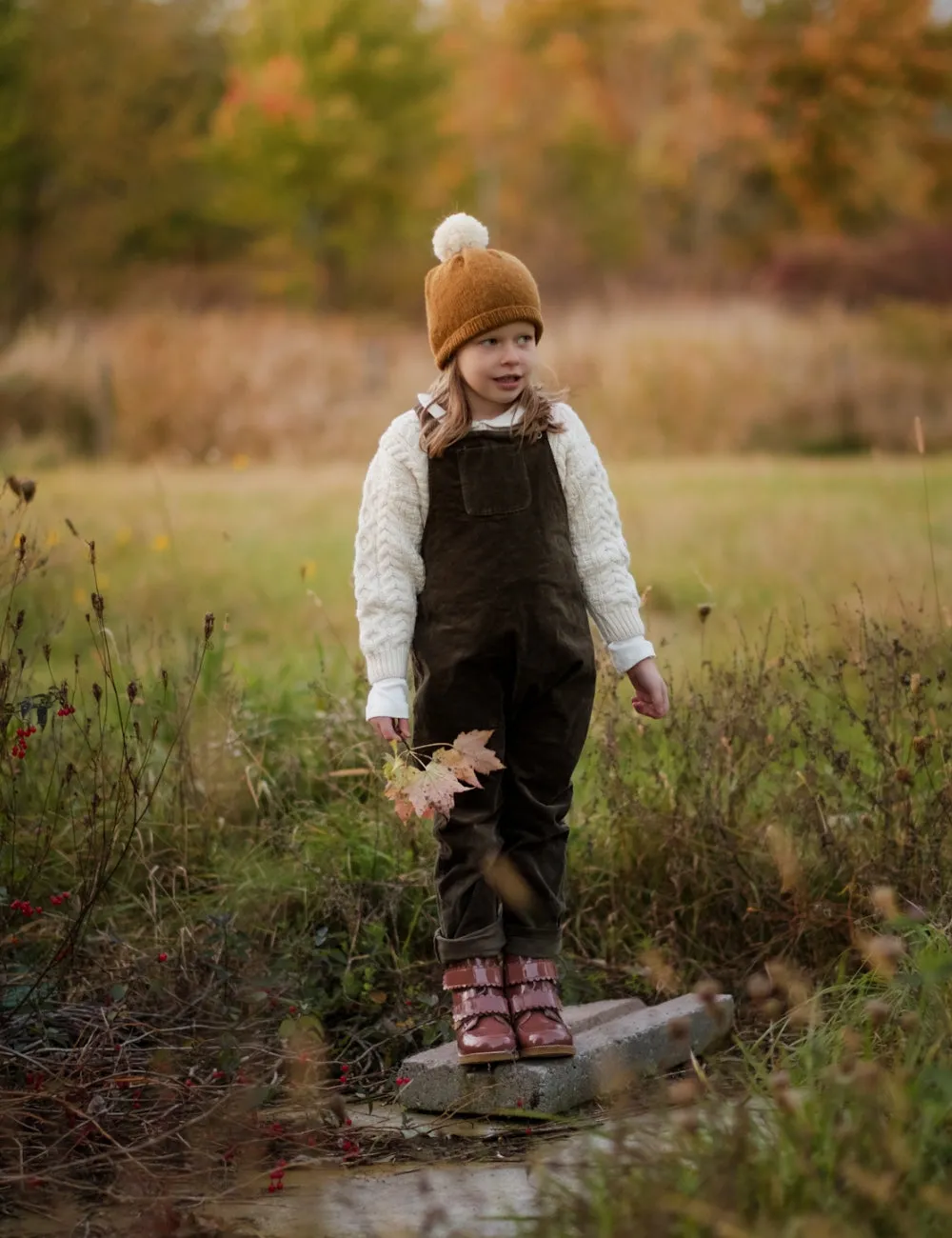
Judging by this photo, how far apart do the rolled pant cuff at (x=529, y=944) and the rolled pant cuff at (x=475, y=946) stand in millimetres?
56

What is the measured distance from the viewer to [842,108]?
31.7 meters

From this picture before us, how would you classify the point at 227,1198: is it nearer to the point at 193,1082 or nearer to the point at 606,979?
the point at 193,1082

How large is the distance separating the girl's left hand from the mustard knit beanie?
74cm

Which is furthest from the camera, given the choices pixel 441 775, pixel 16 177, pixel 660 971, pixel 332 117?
A: pixel 16 177

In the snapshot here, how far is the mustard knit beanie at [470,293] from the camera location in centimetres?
316

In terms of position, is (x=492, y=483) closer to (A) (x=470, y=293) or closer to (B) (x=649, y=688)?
(A) (x=470, y=293)

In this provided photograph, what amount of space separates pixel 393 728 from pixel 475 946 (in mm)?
483

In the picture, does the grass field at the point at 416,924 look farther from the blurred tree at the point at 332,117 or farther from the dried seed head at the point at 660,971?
the blurred tree at the point at 332,117

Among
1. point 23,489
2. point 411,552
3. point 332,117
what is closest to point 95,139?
point 332,117

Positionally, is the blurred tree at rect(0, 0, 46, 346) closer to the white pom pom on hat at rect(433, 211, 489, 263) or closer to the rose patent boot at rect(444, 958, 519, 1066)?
the white pom pom on hat at rect(433, 211, 489, 263)

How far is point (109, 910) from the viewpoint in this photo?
3740mm

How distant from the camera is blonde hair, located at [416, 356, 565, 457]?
3137 millimetres

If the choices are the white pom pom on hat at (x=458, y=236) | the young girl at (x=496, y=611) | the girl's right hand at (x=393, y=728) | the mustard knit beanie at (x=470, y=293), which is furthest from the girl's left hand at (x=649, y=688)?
the white pom pom on hat at (x=458, y=236)

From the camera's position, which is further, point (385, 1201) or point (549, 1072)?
point (549, 1072)
